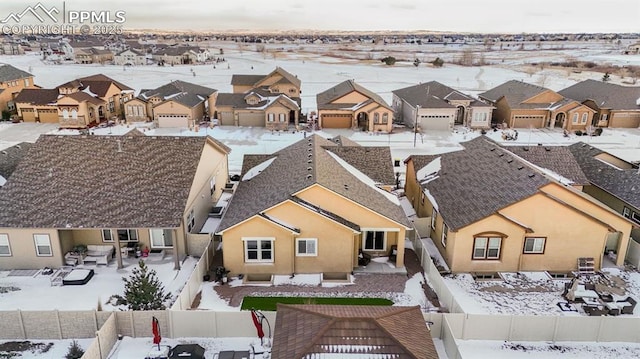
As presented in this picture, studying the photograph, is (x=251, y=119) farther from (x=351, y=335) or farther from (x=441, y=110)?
(x=351, y=335)

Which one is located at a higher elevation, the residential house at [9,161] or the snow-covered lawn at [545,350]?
the residential house at [9,161]

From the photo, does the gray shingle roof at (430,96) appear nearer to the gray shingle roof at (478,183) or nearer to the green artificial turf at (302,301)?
the gray shingle roof at (478,183)

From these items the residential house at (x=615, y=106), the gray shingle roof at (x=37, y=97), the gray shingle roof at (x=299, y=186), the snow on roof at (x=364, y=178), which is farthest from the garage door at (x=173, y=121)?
the residential house at (x=615, y=106)

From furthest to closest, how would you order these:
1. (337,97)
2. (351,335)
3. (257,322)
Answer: (337,97) → (257,322) → (351,335)

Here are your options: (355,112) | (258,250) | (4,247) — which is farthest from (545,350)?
(355,112)

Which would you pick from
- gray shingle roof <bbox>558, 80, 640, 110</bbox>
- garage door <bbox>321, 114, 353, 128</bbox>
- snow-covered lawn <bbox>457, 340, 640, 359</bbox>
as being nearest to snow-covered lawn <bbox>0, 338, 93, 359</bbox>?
snow-covered lawn <bbox>457, 340, 640, 359</bbox>

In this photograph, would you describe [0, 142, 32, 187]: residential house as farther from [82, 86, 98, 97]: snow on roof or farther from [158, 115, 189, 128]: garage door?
[82, 86, 98, 97]: snow on roof
